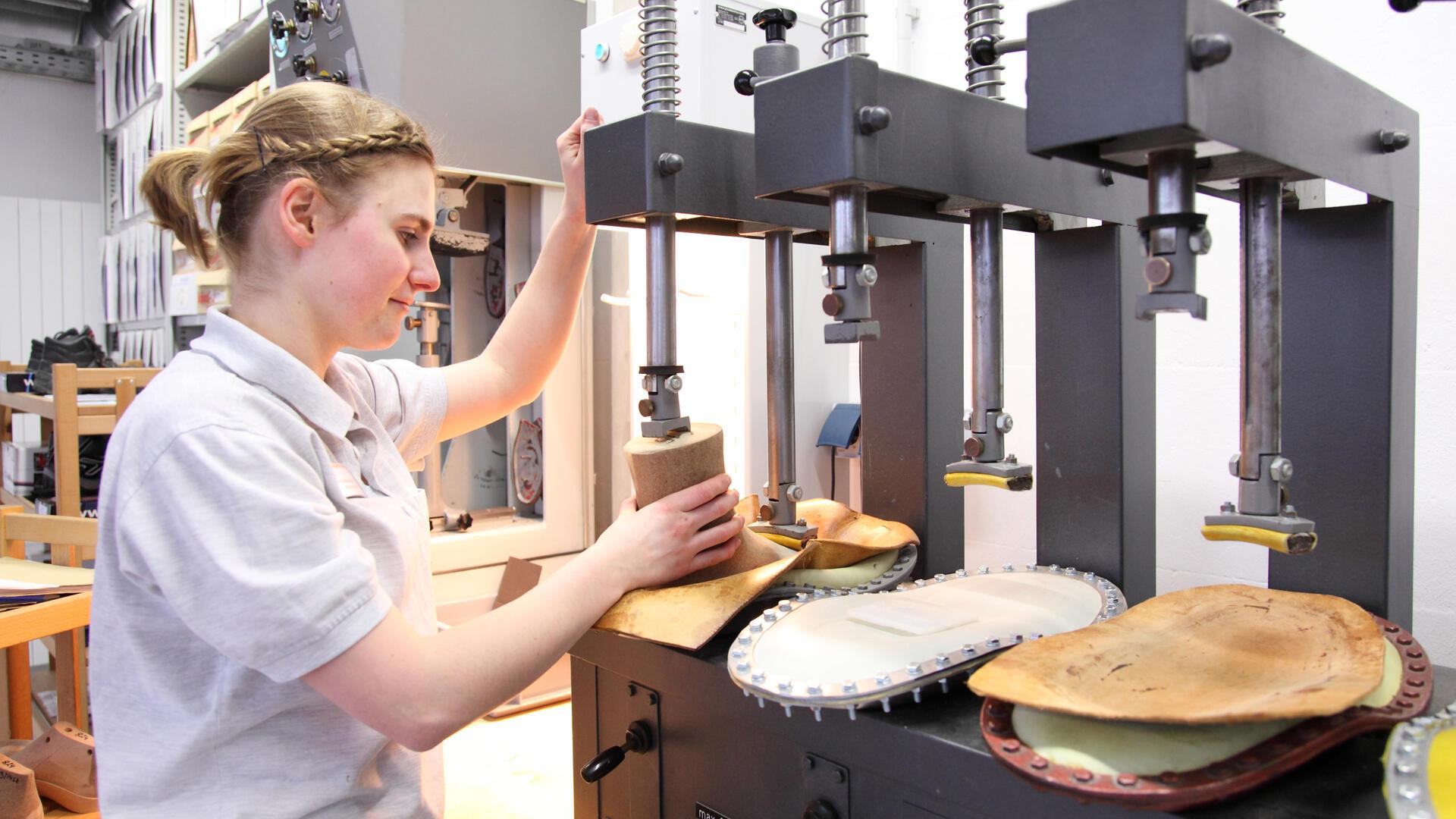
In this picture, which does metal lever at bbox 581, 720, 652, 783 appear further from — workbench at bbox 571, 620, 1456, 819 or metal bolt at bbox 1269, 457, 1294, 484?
metal bolt at bbox 1269, 457, 1294, 484

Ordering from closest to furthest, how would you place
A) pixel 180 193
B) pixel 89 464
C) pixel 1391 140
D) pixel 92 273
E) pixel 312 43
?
pixel 1391 140
pixel 180 193
pixel 312 43
pixel 89 464
pixel 92 273

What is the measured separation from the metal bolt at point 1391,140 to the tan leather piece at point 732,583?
0.51 meters

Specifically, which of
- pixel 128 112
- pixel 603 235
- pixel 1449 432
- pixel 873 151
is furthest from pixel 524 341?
pixel 128 112

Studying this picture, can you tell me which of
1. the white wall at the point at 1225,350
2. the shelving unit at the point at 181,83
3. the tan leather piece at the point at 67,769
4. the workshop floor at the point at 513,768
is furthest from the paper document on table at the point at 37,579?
the shelving unit at the point at 181,83

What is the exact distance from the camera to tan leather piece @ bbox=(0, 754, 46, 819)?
1256 mm

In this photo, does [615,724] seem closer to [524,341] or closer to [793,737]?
[793,737]

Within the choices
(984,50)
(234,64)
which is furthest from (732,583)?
(234,64)

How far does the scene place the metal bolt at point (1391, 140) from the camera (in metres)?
0.72

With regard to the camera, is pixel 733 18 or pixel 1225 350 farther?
pixel 733 18

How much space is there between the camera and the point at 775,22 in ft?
2.85

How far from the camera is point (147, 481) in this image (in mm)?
728

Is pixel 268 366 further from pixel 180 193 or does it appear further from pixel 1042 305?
pixel 1042 305

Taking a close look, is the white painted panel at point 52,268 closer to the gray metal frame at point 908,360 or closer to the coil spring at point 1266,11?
the gray metal frame at point 908,360

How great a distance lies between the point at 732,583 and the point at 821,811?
0.21 meters
